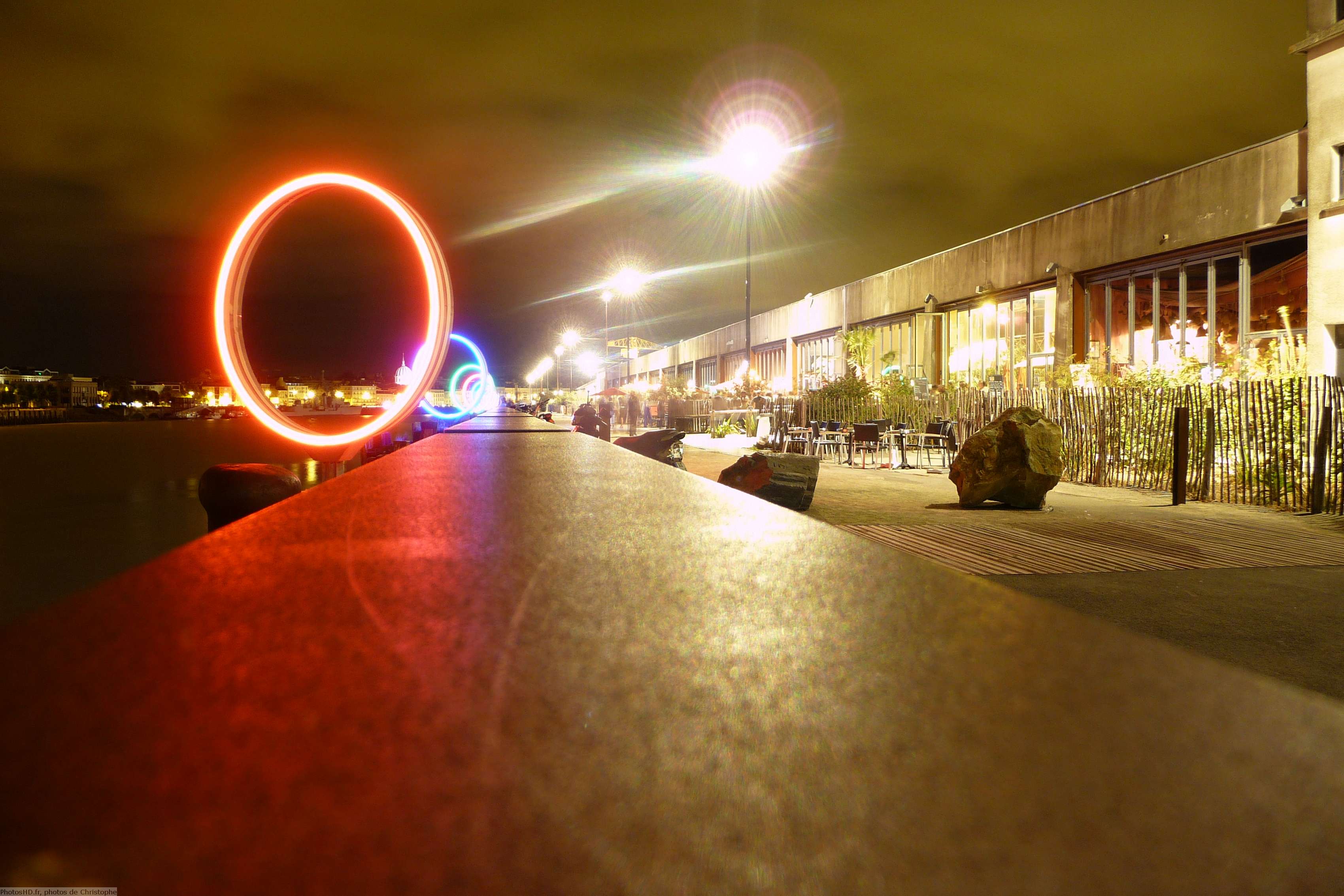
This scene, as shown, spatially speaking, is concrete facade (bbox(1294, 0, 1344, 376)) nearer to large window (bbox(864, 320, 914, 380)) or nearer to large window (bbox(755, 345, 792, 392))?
large window (bbox(864, 320, 914, 380))

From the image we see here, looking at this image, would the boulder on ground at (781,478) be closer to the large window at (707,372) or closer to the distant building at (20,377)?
the large window at (707,372)

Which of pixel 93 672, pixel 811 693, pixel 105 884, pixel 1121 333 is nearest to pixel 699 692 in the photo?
pixel 811 693

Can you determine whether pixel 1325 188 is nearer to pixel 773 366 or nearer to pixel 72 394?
pixel 773 366

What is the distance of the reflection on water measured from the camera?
11.0m

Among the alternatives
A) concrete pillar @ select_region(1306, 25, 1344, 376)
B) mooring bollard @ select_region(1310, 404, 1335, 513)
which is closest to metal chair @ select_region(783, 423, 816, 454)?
mooring bollard @ select_region(1310, 404, 1335, 513)

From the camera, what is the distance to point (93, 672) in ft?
1.74

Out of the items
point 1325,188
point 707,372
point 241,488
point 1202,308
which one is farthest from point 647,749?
point 707,372

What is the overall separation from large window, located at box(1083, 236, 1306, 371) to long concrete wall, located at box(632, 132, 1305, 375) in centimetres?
72

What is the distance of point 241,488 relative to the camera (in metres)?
5.02

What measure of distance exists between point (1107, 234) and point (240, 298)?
20464 mm

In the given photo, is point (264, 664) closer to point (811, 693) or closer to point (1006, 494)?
point (811, 693)

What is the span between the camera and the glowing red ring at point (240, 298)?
18.0 ft

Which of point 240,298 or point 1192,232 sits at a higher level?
point 1192,232

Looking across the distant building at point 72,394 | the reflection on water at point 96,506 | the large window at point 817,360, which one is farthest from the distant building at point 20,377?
the large window at point 817,360
